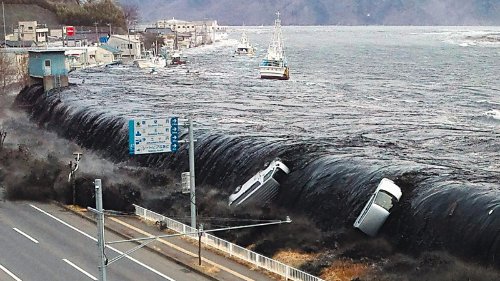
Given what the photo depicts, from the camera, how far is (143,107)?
6306 centimetres

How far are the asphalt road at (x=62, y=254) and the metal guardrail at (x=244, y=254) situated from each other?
2.20m

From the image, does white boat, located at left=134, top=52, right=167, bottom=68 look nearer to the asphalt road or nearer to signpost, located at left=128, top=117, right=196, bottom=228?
the asphalt road

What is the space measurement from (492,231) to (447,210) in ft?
8.48

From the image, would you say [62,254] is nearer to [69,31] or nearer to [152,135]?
[152,135]

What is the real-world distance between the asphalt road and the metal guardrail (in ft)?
7.22

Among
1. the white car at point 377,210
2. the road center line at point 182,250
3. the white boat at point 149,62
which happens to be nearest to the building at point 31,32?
the white boat at point 149,62

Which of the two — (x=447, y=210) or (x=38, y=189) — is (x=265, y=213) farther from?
(x=38, y=189)

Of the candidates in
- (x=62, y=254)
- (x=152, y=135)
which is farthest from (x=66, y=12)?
(x=62, y=254)

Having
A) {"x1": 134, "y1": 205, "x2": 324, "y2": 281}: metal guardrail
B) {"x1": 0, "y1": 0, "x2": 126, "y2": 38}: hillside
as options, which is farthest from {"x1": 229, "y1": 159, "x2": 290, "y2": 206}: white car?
{"x1": 0, "y1": 0, "x2": 126, "y2": 38}: hillside

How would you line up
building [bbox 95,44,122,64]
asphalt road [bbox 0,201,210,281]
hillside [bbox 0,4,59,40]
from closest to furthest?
asphalt road [bbox 0,201,210,281]
building [bbox 95,44,122,64]
hillside [bbox 0,4,59,40]

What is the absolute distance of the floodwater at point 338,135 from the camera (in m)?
30.5

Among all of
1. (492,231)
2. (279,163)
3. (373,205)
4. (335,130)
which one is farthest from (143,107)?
(492,231)

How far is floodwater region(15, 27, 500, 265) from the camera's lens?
100.0ft

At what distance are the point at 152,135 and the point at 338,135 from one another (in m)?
20.6
